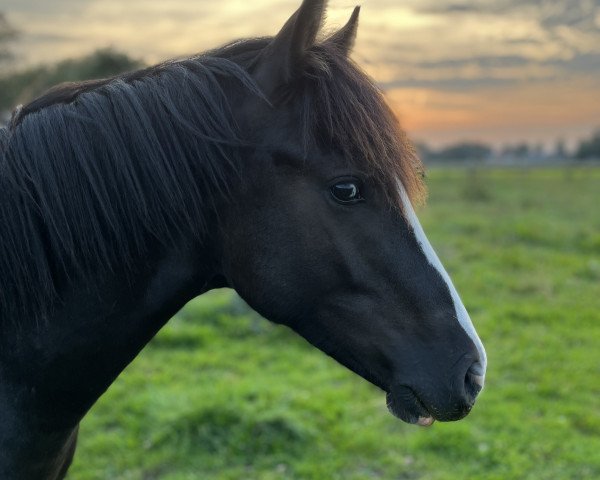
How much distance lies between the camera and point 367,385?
5762 mm

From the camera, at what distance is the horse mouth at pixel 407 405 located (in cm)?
179

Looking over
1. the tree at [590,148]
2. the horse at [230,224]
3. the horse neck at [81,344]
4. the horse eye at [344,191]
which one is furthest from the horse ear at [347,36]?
the tree at [590,148]

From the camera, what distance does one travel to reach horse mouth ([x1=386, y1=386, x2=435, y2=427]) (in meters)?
1.79

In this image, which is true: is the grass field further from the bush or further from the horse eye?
the bush

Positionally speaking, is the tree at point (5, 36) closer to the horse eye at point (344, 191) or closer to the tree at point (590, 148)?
the horse eye at point (344, 191)

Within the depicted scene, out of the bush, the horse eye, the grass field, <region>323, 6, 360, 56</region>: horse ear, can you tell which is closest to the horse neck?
the horse eye

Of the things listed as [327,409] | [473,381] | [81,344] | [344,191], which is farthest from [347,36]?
[327,409]

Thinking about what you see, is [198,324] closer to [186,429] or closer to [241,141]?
[186,429]

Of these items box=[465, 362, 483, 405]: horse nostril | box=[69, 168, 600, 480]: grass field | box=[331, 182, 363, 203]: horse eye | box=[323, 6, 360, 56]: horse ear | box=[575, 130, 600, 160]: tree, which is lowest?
box=[575, 130, 600, 160]: tree

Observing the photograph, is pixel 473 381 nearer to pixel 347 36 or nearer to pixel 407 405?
pixel 407 405

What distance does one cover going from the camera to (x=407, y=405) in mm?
1800

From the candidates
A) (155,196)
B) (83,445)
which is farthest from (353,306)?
(83,445)

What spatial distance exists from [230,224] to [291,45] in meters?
0.51

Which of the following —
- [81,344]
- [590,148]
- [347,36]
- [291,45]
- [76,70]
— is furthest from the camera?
[590,148]
